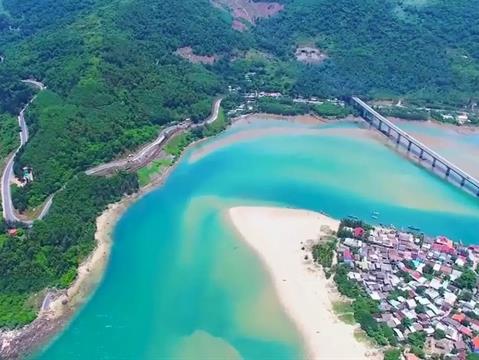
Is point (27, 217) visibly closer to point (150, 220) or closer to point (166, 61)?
point (150, 220)

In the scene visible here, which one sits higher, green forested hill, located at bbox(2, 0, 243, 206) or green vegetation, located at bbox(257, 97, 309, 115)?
green forested hill, located at bbox(2, 0, 243, 206)

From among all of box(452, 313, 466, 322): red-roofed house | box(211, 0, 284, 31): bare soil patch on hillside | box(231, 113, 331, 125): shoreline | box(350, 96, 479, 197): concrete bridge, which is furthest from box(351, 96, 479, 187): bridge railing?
box(211, 0, 284, 31): bare soil patch on hillside

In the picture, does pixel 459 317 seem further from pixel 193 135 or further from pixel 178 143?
pixel 193 135

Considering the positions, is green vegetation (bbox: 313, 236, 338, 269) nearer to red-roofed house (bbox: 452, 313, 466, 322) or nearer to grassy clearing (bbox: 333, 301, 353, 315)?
grassy clearing (bbox: 333, 301, 353, 315)

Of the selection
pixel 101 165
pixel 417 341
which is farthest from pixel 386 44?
pixel 417 341

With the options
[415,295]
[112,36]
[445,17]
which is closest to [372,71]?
[445,17]

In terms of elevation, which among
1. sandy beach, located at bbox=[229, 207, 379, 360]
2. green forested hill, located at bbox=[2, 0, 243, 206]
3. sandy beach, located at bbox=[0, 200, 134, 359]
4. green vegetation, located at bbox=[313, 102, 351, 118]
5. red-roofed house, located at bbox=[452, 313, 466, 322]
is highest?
green forested hill, located at bbox=[2, 0, 243, 206]

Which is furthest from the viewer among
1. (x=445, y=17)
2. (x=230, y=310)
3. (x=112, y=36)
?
(x=445, y=17)
